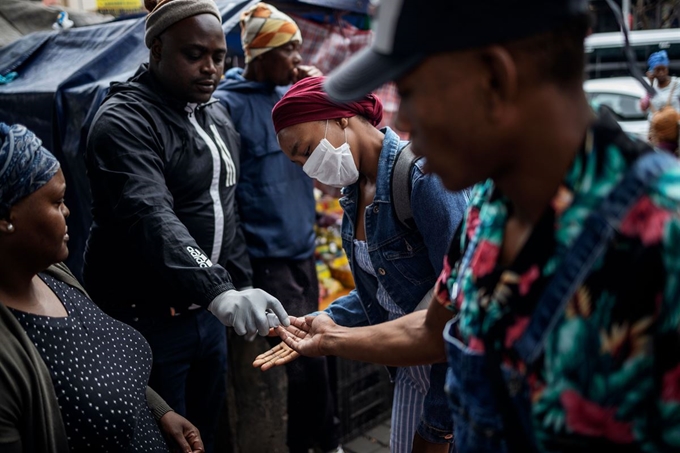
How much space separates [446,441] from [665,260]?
1.61m

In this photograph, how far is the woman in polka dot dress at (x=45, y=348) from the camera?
1611 millimetres

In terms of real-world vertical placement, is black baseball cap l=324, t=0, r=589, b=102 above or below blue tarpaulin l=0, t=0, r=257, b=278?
above

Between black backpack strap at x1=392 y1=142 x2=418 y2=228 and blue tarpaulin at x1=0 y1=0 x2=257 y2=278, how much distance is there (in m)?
2.09

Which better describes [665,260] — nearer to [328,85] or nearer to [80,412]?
[328,85]

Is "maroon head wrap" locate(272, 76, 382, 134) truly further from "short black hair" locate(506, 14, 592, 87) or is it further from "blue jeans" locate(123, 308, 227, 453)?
"short black hair" locate(506, 14, 592, 87)

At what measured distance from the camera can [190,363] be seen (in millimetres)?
3121

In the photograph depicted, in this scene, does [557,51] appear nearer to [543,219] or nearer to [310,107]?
[543,219]

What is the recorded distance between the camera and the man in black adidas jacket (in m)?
2.59

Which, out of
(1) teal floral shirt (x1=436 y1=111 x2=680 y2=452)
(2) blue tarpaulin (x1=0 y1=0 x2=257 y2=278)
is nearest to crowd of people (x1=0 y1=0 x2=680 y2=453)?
(1) teal floral shirt (x1=436 y1=111 x2=680 y2=452)

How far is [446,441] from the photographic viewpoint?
7.54 feet

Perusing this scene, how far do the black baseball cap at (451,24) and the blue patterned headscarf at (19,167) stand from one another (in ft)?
3.78

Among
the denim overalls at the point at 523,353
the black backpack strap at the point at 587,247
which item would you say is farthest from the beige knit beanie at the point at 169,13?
the black backpack strap at the point at 587,247

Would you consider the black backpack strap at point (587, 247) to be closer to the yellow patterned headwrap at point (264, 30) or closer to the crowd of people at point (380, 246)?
the crowd of people at point (380, 246)

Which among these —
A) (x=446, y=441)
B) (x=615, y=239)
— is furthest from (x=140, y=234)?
(x=615, y=239)
